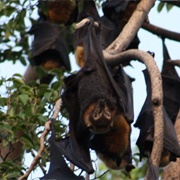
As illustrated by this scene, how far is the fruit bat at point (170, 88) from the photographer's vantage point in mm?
7419

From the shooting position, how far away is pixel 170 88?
7633 mm

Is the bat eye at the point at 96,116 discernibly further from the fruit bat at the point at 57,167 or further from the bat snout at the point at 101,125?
the fruit bat at the point at 57,167

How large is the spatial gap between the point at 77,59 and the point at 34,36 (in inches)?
123

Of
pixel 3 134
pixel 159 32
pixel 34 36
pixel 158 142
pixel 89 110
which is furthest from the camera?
pixel 34 36

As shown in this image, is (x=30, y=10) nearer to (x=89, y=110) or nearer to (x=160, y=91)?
(x=89, y=110)

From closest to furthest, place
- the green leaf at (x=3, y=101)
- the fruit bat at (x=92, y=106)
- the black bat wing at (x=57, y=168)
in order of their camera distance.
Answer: the fruit bat at (x=92, y=106), the black bat wing at (x=57, y=168), the green leaf at (x=3, y=101)

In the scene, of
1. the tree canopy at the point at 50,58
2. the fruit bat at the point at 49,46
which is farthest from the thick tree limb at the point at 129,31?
the fruit bat at the point at 49,46

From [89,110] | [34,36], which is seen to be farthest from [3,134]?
[34,36]

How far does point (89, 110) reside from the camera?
18.8 feet

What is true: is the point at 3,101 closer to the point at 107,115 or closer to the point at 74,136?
the point at 74,136

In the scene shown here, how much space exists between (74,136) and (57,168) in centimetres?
30

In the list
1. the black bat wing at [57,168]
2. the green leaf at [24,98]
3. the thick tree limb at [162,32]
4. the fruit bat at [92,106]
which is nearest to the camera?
the fruit bat at [92,106]

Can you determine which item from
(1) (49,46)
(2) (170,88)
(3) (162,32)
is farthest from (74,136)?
(1) (49,46)

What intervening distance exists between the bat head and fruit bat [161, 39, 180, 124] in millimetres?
1732
